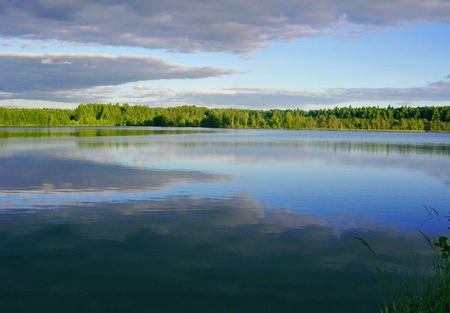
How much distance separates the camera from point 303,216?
463 inches

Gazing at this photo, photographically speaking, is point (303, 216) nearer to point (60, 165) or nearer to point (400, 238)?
point (400, 238)

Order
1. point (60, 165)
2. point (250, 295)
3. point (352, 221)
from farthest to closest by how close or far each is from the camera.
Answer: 1. point (60, 165)
2. point (352, 221)
3. point (250, 295)

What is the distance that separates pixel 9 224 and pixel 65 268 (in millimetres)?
4120

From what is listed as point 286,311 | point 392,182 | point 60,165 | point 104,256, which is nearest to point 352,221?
point 286,311

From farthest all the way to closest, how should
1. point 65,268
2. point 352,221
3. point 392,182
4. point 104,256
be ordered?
point 392,182, point 352,221, point 104,256, point 65,268

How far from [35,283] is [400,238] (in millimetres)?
8635

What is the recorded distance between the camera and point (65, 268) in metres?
7.43

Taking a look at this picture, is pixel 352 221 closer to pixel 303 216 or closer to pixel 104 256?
pixel 303 216

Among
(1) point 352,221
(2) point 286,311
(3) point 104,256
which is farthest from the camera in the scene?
(1) point 352,221

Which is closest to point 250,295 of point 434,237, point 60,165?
point 434,237

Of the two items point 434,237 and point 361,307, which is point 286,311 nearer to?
point 361,307

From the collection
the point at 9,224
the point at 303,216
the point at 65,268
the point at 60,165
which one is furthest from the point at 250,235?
the point at 60,165

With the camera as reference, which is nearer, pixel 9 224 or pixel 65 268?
pixel 65 268

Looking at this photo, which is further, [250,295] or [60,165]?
[60,165]
